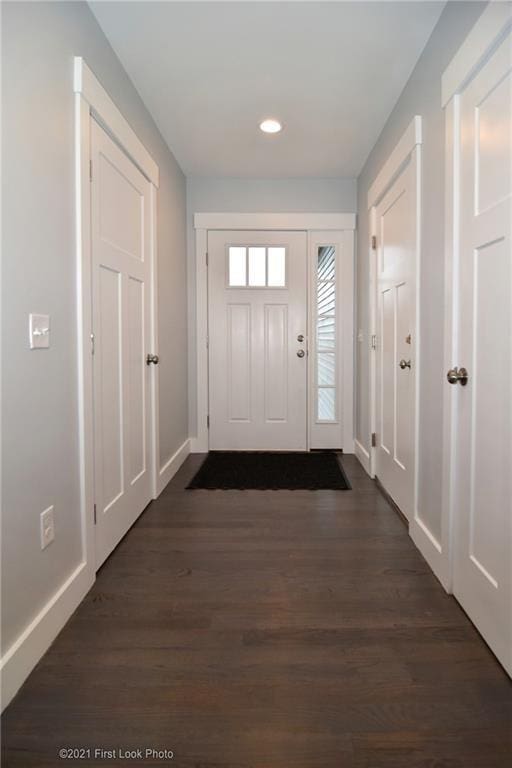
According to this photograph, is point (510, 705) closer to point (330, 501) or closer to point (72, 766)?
point (72, 766)

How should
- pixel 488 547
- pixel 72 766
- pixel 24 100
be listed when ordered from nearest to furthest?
pixel 72 766
pixel 24 100
pixel 488 547

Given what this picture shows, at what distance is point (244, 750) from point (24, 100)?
5.85ft

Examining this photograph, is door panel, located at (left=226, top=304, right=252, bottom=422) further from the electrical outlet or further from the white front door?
the electrical outlet

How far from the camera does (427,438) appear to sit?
1860mm

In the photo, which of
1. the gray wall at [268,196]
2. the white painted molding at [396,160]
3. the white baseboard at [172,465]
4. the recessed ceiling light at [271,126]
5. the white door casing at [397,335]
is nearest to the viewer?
the white painted molding at [396,160]

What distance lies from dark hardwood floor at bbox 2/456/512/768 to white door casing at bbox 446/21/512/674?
18 cm

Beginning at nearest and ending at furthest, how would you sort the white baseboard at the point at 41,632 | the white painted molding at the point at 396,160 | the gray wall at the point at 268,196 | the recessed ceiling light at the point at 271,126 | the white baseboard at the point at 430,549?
1. the white baseboard at the point at 41,632
2. the white baseboard at the point at 430,549
3. the white painted molding at the point at 396,160
4. the recessed ceiling light at the point at 271,126
5. the gray wall at the point at 268,196

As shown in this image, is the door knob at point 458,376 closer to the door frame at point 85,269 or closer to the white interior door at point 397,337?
the white interior door at point 397,337

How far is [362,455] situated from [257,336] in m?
1.32

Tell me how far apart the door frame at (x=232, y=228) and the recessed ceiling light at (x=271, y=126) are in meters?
0.88

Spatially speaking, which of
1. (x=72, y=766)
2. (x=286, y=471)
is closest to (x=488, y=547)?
(x=72, y=766)

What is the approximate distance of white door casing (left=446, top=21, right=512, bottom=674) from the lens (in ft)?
3.92

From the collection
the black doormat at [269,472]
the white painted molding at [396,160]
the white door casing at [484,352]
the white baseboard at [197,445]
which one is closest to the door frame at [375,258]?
the white painted molding at [396,160]

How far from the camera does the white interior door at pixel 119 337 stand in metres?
1.74
